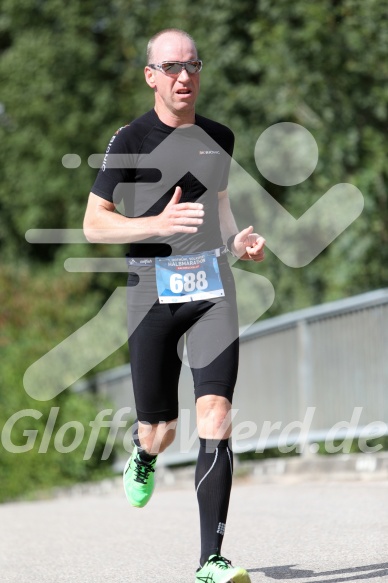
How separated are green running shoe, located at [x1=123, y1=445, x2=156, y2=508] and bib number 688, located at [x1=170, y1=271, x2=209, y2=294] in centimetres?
114

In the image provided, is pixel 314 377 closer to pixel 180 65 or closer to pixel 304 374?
pixel 304 374

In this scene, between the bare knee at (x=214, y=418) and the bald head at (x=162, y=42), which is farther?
the bald head at (x=162, y=42)

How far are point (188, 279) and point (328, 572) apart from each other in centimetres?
150

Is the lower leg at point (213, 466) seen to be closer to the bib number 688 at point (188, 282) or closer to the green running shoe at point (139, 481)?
the bib number 688 at point (188, 282)

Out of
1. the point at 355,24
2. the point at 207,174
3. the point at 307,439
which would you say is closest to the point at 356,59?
the point at 355,24

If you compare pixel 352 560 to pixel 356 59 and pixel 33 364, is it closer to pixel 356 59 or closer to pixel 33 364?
pixel 356 59

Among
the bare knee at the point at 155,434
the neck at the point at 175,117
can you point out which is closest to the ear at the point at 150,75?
the neck at the point at 175,117

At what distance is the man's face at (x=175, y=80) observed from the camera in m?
5.56

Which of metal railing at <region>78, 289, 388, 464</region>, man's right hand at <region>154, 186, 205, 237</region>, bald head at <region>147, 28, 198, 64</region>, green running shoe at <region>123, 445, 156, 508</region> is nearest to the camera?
man's right hand at <region>154, 186, 205, 237</region>

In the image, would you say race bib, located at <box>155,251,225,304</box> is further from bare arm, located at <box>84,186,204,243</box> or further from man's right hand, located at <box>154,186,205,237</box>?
man's right hand, located at <box>154,186,205,237</box>

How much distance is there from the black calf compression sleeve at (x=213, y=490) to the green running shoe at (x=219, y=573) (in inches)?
3.0

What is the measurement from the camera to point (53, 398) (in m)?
17.1

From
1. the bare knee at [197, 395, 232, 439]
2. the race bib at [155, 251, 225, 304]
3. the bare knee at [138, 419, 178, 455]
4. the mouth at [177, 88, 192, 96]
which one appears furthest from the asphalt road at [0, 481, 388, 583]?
the mouth at [177, 88, 192, 96]

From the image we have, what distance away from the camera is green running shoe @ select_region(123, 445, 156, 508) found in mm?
6316
